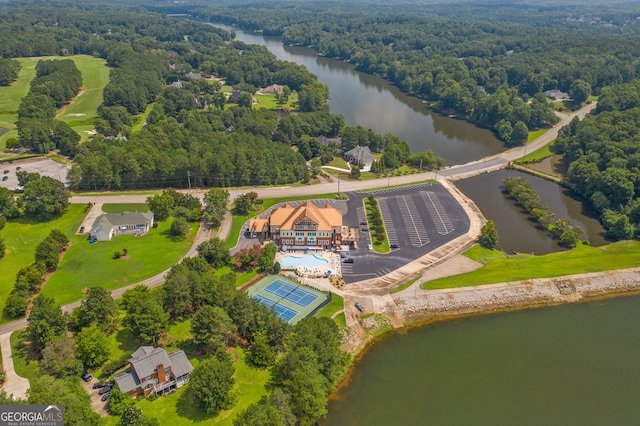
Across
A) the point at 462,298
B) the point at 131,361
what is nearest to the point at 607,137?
the point at 462,298

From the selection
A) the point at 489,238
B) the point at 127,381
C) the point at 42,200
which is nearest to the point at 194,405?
the point at 127,381

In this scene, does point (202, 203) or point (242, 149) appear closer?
point (202, 203)

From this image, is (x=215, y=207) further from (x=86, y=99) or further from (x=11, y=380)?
(x=86, y=99)

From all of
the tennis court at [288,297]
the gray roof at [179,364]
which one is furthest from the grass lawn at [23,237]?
the tennis court at [288,297]

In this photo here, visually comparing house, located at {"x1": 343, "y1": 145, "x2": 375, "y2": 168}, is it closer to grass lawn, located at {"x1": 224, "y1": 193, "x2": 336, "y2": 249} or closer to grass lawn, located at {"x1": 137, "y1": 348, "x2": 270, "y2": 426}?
grass lawn, located at {"x1": 224, "y1": 193, "x2": 336, "y2": 249}

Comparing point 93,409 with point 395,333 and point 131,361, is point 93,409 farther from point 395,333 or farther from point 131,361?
point 395,333

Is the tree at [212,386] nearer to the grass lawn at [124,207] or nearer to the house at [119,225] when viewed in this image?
the house at [119,225]

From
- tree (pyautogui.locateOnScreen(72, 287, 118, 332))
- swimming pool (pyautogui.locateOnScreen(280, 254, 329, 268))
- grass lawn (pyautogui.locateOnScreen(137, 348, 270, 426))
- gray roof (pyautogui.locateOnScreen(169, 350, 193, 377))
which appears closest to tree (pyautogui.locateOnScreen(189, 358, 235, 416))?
grass lawn (pyautogui.locateOnScreen(137, 348, 270, 426))
